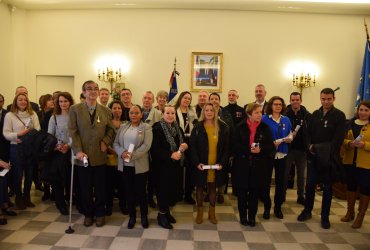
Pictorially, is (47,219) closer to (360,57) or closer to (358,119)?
(358,119)

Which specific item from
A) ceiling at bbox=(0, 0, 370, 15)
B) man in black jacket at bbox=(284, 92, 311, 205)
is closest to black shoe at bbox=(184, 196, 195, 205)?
man in black jacket at bbox=(284, 92, 311, 205)

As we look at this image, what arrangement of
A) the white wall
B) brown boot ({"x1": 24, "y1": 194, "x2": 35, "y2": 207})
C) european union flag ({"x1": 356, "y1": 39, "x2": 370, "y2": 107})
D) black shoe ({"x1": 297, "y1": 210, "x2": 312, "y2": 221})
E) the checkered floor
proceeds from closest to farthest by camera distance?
the checkered floor < black shoe ({"x1": 297, "y1": 210, "x2": 312, "y2": 221}) < brown boot ({"x1": 24, "y1": 194, "x2": 35, "y2": 207}) < european union flag ({"x1": 356, "y1": 39, "x2": 370, "y2": 107}) < the white wall

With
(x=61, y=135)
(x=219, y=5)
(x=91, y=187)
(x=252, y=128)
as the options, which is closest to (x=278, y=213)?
(x=252, y=128)

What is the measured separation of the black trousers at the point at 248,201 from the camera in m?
3.56

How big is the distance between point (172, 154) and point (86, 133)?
1.00 metres

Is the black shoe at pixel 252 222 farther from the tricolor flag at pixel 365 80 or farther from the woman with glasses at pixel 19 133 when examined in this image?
the tricolor flag at pixel 365 80

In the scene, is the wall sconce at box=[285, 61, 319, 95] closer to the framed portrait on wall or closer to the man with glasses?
the framed portrait on wall

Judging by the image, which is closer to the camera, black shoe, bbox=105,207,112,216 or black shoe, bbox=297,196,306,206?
black shoe, bbox=105,207,112,216

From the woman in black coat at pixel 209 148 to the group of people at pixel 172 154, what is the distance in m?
0.01

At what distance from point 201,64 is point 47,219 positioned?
4398mm

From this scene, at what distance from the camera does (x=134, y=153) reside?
3.28m

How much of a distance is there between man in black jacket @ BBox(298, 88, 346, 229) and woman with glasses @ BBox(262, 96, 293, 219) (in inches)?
11.3

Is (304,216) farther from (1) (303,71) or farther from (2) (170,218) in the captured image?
(1) (303,71)

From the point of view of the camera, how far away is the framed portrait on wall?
21.6ft
